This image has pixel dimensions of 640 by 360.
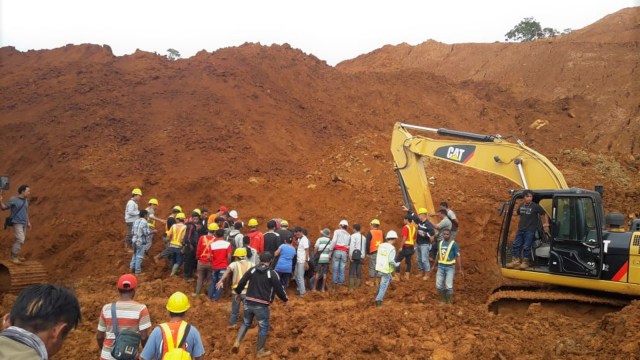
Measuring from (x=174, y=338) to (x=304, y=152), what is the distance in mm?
16028

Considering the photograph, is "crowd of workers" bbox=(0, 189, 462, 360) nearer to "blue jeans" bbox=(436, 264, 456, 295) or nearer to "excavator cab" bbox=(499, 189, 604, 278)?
"blue jeans" bbox=(436, 264, 456, 295)

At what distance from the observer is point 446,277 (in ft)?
32.0

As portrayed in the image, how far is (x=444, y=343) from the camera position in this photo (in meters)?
7.60

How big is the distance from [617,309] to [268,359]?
5.41 metres

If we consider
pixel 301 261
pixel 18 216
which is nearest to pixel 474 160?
pixel 301 261

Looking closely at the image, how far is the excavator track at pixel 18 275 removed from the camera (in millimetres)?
10398

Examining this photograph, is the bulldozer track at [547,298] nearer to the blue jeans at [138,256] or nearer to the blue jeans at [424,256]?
the blue jeans at [424,256]

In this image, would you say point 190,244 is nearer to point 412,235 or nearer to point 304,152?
point 412,235

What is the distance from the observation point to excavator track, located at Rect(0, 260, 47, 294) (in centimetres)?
1040

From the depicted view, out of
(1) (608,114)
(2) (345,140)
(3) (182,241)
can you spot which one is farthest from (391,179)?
(1) (608,114)

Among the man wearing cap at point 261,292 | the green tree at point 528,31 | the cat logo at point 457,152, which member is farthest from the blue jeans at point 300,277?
the green tree at point 528,31

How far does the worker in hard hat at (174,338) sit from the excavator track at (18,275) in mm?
7185

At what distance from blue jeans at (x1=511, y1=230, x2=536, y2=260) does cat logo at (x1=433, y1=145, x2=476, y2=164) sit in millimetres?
2280

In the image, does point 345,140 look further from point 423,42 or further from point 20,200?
point 423,42
